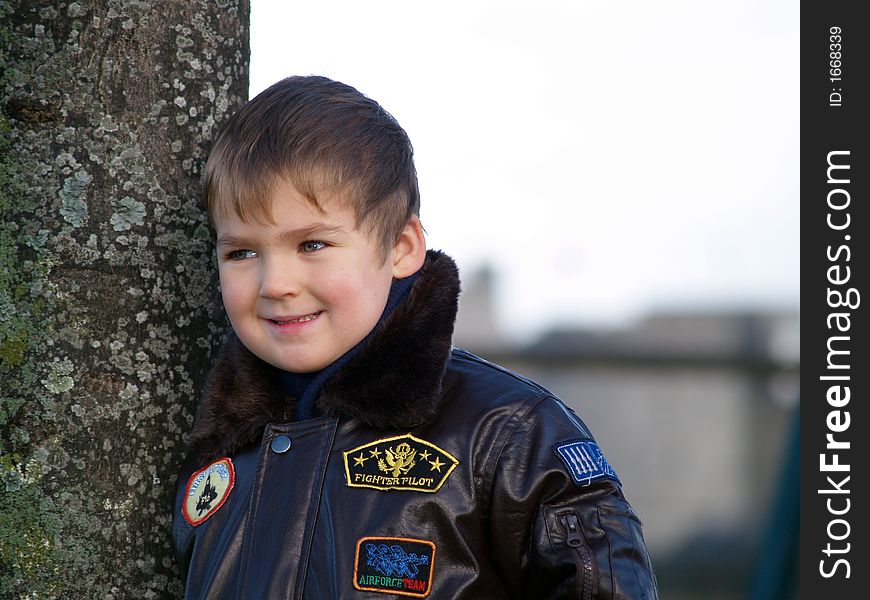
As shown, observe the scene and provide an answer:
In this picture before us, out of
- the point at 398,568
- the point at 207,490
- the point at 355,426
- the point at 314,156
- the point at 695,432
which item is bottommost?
the point at 695,432

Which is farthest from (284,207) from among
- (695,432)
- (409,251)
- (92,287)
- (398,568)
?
(695,432)

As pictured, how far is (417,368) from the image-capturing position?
2135 mm

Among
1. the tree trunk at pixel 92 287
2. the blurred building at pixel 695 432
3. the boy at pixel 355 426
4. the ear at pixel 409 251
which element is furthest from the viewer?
the blurred building at pixel 695 432

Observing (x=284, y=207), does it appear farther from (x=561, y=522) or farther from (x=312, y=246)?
(x=561, y=522)

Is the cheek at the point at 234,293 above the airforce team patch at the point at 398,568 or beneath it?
above

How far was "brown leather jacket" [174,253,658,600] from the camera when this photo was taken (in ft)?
6.55

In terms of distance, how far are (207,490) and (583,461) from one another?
0.75m

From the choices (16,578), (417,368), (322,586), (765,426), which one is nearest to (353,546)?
(322,586)

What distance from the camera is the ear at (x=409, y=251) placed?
2.26m

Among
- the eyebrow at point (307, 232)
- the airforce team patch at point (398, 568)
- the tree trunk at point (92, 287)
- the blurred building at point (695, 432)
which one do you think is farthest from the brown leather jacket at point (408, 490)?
the blurred building at point (695, 432)

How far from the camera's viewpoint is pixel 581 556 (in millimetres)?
1919

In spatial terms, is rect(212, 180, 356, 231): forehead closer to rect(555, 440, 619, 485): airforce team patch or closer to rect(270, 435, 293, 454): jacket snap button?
rect(270, 435, 293, 454): jacket snap button

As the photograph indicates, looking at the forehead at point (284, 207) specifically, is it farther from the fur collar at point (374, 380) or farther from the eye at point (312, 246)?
Answer: the fur collar at point (374, 380)

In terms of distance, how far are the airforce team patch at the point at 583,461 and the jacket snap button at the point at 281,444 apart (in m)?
0.53
